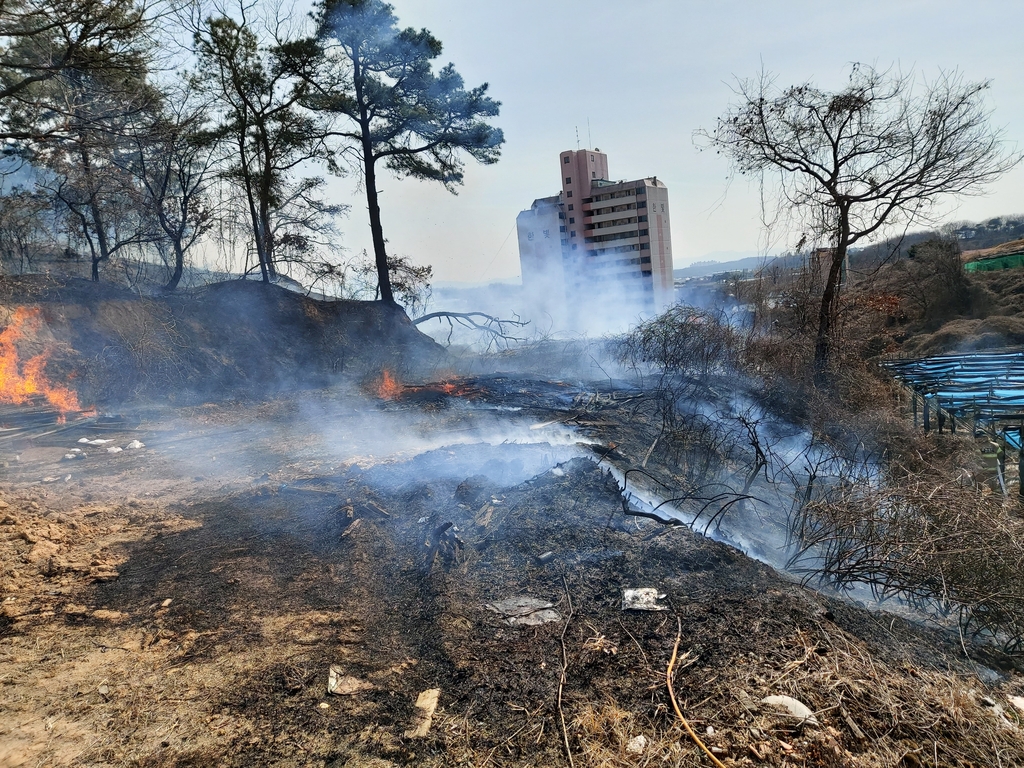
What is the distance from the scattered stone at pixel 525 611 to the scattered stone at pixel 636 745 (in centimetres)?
124

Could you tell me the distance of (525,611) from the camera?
4398 mm

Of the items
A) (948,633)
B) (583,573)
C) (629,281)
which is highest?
(629,281)

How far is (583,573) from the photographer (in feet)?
16.1

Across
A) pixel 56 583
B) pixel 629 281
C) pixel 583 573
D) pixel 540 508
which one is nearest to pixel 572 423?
pixel 540 508

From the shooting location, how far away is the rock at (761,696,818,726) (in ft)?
10.1

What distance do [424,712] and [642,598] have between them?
1932 millimetres

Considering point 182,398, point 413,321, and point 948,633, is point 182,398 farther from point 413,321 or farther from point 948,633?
point 948,633

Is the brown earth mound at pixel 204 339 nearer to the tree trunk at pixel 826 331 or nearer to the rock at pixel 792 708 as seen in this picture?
the tree trunk at pixel 826 331

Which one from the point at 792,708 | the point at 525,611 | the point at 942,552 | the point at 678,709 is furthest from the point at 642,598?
the point at 942,552

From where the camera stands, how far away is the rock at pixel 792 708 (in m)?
3.08

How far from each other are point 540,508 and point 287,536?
2654mm

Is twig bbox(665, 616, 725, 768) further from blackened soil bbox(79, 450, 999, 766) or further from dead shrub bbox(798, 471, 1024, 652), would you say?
dead shrub bbox(798, 471, 1024, 652)

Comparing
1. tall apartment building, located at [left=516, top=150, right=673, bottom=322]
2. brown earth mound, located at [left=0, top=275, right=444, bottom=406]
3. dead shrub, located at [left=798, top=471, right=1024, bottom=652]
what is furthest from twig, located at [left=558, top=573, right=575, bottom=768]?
tall apartment building, located at [left=516, top=150, right=673, bottom=322]

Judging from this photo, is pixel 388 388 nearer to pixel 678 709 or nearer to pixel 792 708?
pixel 678 709
